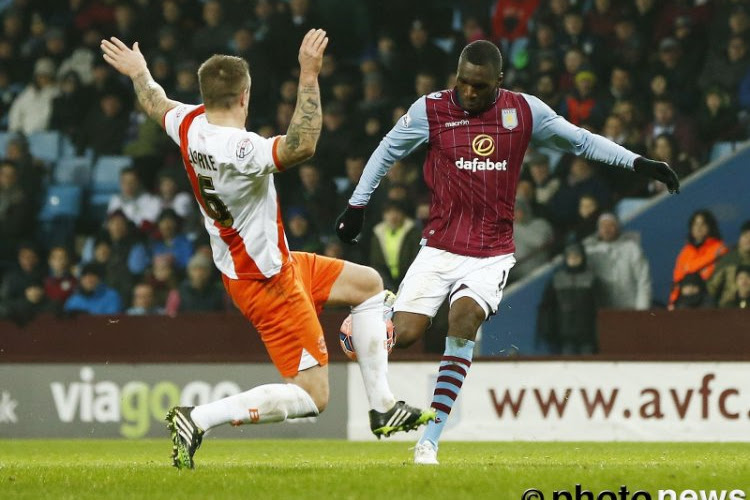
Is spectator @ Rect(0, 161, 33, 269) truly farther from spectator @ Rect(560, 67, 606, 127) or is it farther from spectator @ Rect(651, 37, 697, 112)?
spectator @ Rect(651, 37, 697, 112)

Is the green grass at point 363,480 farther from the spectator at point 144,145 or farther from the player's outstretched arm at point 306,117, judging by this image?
the spectator at point 144,145

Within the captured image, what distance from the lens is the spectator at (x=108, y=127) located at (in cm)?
1792

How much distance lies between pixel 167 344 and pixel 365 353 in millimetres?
6803

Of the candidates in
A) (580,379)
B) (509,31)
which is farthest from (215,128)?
(509,31)

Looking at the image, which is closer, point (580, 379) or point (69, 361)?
point (580, 379)

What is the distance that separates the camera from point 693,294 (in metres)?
13.6

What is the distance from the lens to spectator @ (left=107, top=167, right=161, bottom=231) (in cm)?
1658

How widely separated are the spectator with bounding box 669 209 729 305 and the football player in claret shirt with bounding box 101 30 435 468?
638 centimetres

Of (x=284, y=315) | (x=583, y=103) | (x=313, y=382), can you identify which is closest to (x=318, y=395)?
(x=313, y=382)

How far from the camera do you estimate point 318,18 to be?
18.0 meters

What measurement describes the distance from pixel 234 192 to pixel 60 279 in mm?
8860

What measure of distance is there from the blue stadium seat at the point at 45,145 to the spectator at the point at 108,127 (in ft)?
1.90

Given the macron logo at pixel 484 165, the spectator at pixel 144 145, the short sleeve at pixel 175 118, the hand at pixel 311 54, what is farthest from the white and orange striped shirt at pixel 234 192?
the spectator at pixel 144 145

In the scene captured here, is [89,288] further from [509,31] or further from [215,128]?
[215,128]
